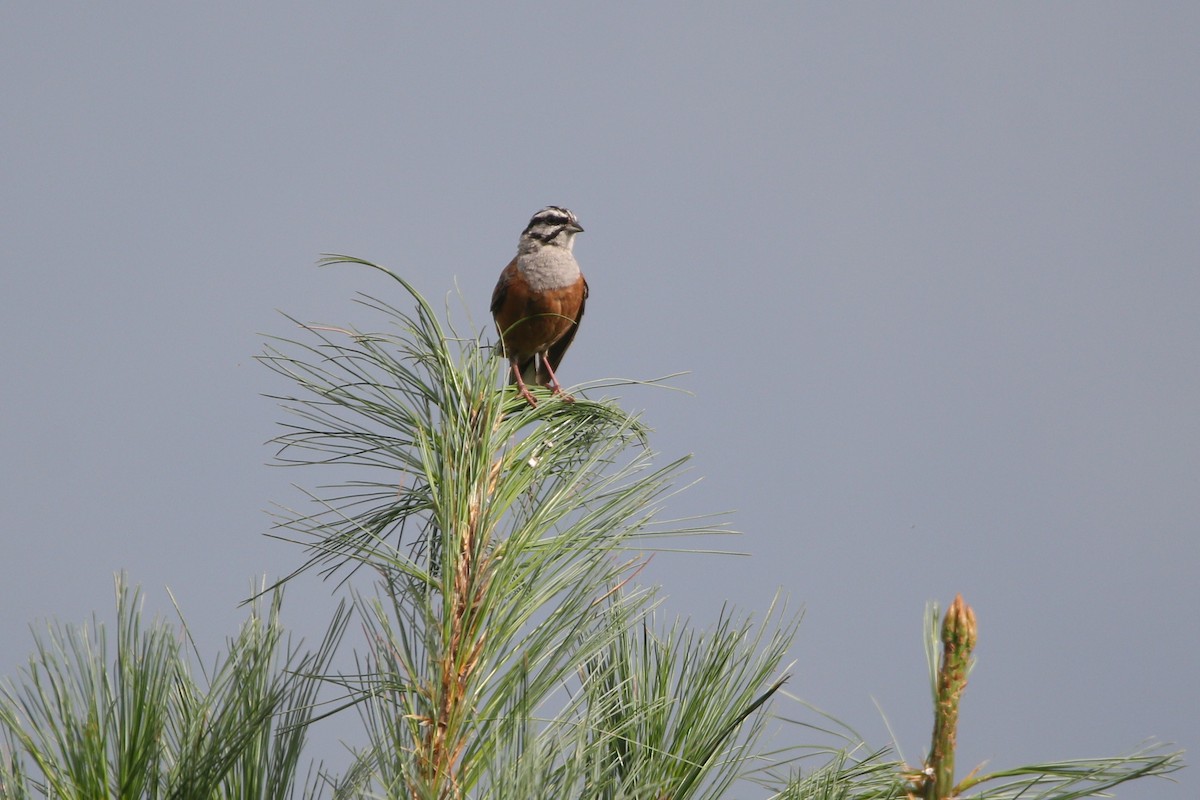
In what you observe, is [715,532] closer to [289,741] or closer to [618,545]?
[618,545]

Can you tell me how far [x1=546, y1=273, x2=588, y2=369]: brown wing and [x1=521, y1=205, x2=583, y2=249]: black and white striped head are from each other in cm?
43

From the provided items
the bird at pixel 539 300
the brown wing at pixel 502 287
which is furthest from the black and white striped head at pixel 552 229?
the brown wing at pixel 502 287

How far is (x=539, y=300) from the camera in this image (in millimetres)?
6906

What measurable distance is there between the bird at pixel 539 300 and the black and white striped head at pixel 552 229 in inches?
0.4

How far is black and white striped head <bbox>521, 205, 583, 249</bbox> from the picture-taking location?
24.9 ft

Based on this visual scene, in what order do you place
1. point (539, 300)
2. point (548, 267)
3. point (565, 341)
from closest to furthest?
1. point (539, 300)
2. point (548, 267)
3. point (565, 341)

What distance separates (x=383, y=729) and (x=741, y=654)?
1010 millimetres

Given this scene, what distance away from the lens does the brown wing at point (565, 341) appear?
7.32 meters

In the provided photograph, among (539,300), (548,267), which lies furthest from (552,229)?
(539,300)

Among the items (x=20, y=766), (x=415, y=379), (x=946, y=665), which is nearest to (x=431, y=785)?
(x=20, y=766)

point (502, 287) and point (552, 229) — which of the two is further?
point (552, 229)

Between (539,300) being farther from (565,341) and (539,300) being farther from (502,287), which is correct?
(565,341)

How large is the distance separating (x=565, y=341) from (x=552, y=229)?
0.75 m

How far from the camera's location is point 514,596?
105 inches
